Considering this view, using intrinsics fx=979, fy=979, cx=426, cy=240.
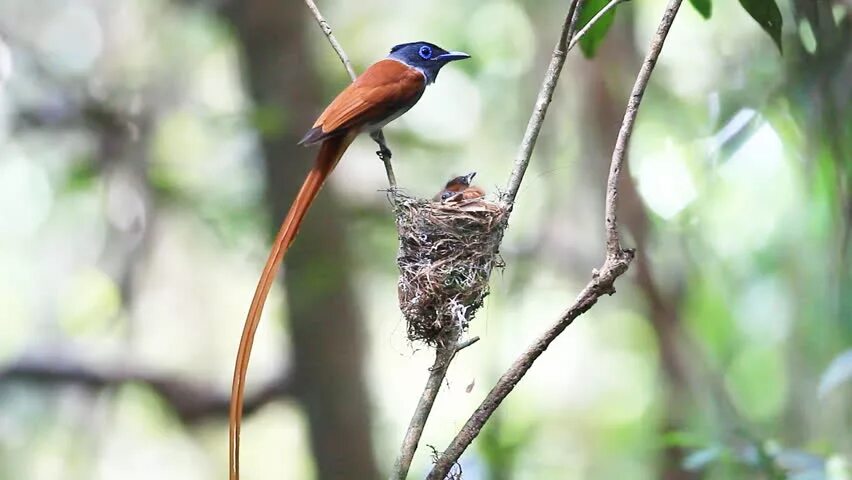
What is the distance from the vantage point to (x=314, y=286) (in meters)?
4.25

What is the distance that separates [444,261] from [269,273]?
69cm

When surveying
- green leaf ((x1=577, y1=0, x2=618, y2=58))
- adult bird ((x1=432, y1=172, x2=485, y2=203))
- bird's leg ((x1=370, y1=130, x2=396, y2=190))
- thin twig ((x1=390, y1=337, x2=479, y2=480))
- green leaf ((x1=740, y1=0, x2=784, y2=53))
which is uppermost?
green leaf ((x1=577, y1=0, x2=618, y2=58))

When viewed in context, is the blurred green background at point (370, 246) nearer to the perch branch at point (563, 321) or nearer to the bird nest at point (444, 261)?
the bird nest at point (444, 261)

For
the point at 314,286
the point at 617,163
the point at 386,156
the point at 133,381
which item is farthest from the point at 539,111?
the point at 133,381

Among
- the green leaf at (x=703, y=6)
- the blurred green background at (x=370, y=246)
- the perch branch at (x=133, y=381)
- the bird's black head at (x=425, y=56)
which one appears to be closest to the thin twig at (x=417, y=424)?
the green leaf at (x=703, y=6)

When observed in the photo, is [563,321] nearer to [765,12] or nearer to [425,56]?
[765,12]

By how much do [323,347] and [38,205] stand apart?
2384mm

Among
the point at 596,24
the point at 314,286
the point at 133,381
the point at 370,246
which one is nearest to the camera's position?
the point at 596,24

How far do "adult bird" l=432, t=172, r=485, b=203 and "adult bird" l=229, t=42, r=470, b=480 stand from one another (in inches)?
12.3

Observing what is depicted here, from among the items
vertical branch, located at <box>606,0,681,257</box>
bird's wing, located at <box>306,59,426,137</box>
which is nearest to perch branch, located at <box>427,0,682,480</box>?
vertical branch, located at <box>606,0,681,257</box>

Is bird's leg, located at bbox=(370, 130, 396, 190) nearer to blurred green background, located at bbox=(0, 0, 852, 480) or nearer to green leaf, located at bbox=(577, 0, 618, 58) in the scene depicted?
green leaf, located at bbox=(577, 0, 618, 58)

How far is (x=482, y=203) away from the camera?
248 cm

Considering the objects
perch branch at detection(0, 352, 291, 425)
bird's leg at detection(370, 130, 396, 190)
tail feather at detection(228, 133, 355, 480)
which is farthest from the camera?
perch branch at detection(0, 352, 291, 425)

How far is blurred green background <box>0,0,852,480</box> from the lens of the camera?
14.0 feet
